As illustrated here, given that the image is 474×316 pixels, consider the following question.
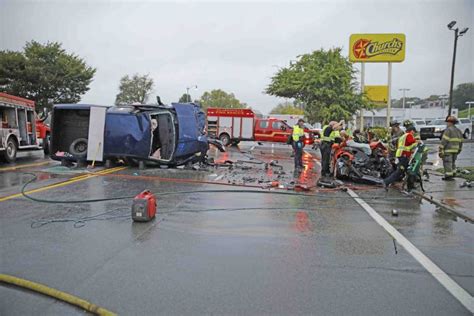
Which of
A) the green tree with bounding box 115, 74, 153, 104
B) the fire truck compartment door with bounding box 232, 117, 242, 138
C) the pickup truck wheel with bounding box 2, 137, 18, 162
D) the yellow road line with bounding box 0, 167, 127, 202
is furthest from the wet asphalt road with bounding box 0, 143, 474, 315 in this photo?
the green tree with bounding box 115, 74, 153, 104

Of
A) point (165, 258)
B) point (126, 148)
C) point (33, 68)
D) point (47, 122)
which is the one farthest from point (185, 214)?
point (33, 68)

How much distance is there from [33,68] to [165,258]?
39.8m

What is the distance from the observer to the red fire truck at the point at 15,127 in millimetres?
14991

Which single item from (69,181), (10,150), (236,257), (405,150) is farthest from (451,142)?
(10,150)

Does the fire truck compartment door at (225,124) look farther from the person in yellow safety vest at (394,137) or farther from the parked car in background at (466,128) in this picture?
the parked car in background at (466,128)

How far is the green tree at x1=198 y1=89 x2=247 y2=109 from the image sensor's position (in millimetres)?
87181

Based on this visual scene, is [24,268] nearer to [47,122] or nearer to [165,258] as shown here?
[165,258]

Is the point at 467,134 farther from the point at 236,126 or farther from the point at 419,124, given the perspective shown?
the point at 236,126

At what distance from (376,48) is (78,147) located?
21409mm

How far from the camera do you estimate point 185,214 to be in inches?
292

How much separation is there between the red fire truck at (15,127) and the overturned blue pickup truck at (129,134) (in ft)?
6.43

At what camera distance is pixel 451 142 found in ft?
37.9

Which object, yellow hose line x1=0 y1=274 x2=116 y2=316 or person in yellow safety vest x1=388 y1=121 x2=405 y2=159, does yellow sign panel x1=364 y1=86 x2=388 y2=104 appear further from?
yellow hose line x1=0 y1=274 x2=116 y2=316

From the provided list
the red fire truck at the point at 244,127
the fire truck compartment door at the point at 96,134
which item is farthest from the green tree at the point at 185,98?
the fire truck compartment door at the point at 96,134
